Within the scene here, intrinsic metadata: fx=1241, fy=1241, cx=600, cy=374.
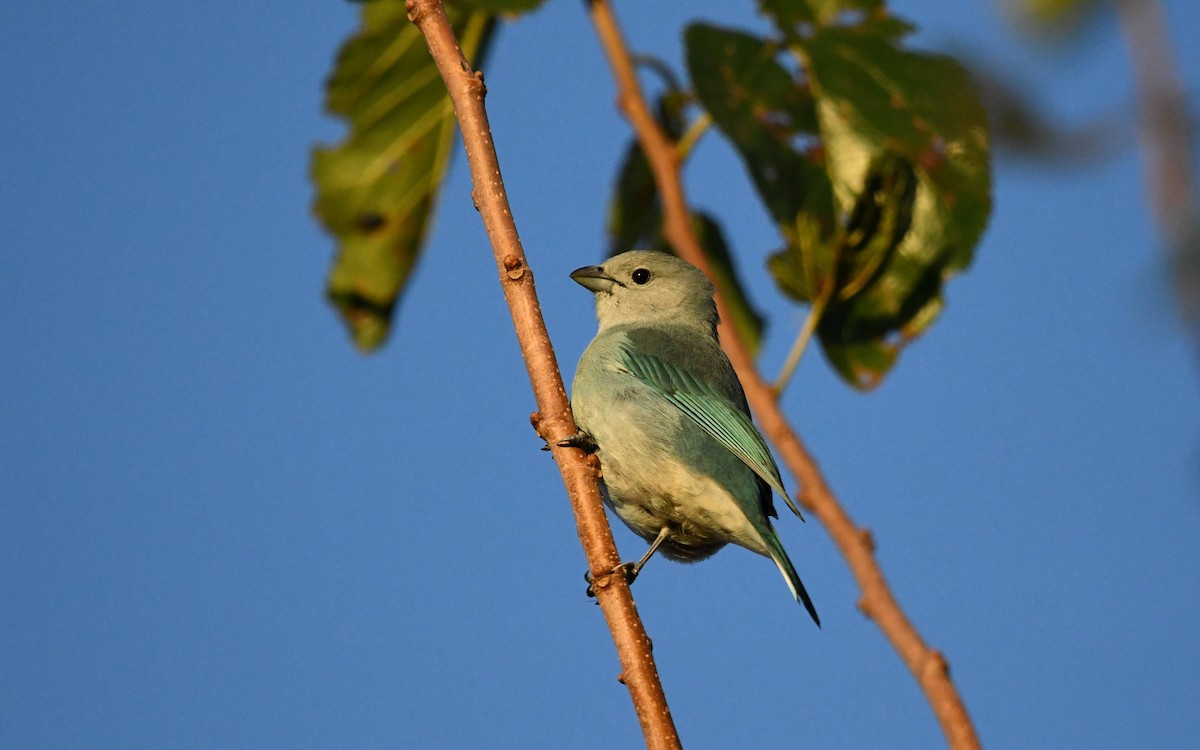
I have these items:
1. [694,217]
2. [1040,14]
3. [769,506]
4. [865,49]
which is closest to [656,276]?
[694,217]

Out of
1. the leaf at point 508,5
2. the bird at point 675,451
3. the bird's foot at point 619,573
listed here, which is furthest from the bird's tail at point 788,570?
Result: the leaf at point 508,5

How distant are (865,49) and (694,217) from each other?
1.08 meters

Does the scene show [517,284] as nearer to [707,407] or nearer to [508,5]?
[508,5]

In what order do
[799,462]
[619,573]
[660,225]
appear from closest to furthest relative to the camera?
[619,573], [799,462], [660,225]

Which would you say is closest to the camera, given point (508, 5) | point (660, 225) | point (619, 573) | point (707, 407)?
point (619, 573)

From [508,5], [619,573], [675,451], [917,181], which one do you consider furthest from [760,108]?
[619,573]

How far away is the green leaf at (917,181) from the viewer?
4.20 metres

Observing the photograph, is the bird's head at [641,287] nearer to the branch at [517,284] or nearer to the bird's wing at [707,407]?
the bird's wing at [707,407]

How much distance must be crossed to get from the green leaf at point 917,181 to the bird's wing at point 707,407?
572mm

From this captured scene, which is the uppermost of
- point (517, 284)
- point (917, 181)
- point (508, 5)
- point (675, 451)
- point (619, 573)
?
point (508, 5)

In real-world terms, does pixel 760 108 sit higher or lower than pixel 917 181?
higher

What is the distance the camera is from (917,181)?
4293 mm

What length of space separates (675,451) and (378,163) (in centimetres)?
169

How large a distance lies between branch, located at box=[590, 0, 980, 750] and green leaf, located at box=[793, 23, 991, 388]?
1.70ft
